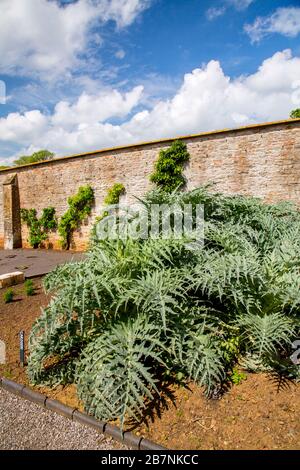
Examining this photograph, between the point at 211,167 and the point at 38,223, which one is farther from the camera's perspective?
the point at 38,223

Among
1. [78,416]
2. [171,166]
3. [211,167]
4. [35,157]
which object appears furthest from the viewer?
[35,157]

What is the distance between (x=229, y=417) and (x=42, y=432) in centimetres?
156

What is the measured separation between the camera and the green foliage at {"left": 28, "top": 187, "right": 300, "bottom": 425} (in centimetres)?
257

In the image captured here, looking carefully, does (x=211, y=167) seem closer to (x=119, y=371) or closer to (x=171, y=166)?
(x=171, y=166)

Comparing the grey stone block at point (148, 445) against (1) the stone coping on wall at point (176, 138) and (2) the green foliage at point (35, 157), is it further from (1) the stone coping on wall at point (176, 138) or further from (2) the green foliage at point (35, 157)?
(2) the green foliage at point (35, 157)

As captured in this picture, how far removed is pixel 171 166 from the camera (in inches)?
356

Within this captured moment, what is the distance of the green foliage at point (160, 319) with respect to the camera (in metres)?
2.57

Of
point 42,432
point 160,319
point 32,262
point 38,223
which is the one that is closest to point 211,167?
point 32,262

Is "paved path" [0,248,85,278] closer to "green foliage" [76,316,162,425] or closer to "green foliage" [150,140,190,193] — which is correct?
"green foliage" [150,140,190,193]

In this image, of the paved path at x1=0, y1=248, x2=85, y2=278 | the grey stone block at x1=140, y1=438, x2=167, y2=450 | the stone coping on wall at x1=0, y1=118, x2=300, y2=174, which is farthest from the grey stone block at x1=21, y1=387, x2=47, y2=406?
the stone coping on wall at x1=0, y1=118, x2=300, y2=174

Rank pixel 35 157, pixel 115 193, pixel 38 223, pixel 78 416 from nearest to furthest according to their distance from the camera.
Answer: pixel 78 416
pixel 115 193
pixel 38 223
pixel 35 157

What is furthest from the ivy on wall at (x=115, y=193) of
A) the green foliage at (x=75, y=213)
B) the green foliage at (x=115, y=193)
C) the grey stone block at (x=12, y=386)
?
the grey stone block at (x=12, y=386)

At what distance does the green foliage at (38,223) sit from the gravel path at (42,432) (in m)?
10.2

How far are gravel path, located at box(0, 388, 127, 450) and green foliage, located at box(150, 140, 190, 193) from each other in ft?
22.9
